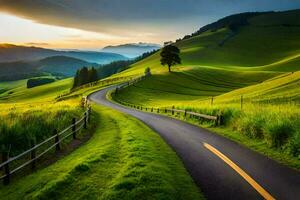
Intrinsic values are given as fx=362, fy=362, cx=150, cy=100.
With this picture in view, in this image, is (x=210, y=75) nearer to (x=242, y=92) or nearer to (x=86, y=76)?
(x=242, y=92)

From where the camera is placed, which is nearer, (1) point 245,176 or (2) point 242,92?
(1) point 245,176

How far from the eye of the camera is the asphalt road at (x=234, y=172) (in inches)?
384

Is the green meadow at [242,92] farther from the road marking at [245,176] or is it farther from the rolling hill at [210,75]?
the road marking at [245,176]

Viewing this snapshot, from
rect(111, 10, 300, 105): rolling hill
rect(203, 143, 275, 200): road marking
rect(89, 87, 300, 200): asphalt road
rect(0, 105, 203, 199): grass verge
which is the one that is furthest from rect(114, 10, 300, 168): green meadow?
rect(0, 105, 203, 199): grass verge

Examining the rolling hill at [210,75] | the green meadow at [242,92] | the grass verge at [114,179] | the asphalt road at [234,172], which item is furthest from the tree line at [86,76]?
the grass verge at [114,179]

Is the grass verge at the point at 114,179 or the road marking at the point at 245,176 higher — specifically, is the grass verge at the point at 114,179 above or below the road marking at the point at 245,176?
below

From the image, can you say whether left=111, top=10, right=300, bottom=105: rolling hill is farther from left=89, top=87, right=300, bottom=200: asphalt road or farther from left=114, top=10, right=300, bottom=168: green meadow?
left=89, top=87, right=300, bottom=200: asphalt road

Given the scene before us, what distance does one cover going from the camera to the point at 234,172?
11.8 metres

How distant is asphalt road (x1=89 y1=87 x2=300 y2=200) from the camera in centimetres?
977

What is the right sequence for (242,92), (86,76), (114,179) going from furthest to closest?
1. (86,76)
2. (242,92)
3. (114,179)

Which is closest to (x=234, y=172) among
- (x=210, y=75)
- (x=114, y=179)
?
(x=114, y=179)

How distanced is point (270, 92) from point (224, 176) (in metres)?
40.6

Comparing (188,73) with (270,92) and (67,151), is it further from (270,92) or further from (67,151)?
(67,151)

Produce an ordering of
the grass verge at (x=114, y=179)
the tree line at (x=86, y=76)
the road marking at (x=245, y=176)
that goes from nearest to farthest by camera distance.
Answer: the road marking at (x=245, y=176) < the grass verge at (x=114, y=179) < the tree line at (x=86, y=76)
